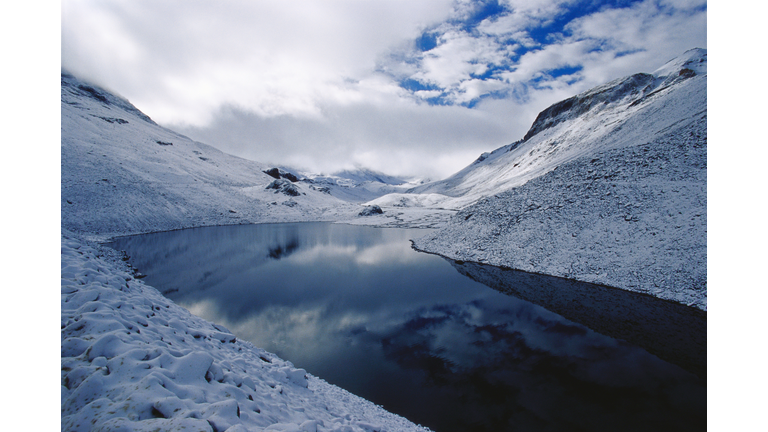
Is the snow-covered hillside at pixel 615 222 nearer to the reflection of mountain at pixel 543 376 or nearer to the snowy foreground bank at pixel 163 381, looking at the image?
the reflection of mountain at pixel 543 376

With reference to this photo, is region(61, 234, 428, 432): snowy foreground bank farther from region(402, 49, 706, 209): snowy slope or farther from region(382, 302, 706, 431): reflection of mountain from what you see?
region(402, 49, 706, 209): snowy slope

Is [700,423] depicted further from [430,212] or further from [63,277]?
[430,212]

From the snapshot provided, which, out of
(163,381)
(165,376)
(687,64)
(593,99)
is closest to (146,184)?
(165,376)

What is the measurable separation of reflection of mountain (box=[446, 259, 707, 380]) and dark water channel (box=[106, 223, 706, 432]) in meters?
0.08

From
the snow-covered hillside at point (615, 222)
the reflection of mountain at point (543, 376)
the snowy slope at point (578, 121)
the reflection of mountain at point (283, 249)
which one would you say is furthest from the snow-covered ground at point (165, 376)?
the snowy slope at point (578, 121)

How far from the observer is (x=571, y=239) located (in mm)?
26219

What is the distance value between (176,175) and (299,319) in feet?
288

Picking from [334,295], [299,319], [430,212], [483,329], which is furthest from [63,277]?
[430,212]

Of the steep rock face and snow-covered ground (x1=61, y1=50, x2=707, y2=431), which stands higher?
the steep rock face

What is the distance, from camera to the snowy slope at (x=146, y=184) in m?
50.7

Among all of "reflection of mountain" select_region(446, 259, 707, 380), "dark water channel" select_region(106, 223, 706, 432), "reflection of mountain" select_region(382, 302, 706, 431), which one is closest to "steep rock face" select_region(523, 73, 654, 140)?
"reflection of mountain" select_region(446, 259, 707, 380)

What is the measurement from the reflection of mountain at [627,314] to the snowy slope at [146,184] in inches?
2279

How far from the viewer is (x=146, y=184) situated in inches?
2539

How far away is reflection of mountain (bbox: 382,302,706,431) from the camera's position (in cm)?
935
